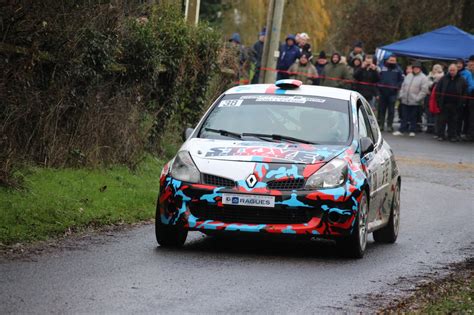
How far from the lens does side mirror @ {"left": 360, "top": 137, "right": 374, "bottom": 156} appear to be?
11797mm

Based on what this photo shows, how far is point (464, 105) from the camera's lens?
3222cm

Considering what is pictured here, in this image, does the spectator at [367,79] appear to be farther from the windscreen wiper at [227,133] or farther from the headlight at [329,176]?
the headlight at [329,176]

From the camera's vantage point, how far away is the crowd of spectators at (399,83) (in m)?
32.1

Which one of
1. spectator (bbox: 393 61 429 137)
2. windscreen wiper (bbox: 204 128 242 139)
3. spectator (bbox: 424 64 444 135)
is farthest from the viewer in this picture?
spectator (bbox: 393 61 429 137)

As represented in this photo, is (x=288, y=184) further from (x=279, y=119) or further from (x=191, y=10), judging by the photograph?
(x=191, y=10)

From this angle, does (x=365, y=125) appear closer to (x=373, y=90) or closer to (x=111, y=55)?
(x=111, y=55)

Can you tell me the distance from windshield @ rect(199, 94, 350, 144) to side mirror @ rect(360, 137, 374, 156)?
6.2 inches

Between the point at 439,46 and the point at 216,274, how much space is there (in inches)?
1177

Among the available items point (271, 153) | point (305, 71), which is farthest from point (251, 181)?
point (305, 71)

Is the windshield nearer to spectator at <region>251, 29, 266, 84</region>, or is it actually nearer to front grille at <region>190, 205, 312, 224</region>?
front grille at <region>190, 205, 312, 224</region>

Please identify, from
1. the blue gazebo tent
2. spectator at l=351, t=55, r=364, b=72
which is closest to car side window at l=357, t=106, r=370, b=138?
spectator at l=351, t=55, r=364, b=72

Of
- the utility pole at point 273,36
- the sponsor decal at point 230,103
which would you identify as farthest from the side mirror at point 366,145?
the utility pole at point 273,36

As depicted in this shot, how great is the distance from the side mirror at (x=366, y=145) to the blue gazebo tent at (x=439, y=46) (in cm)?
2637

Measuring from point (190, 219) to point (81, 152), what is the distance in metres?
5.23
